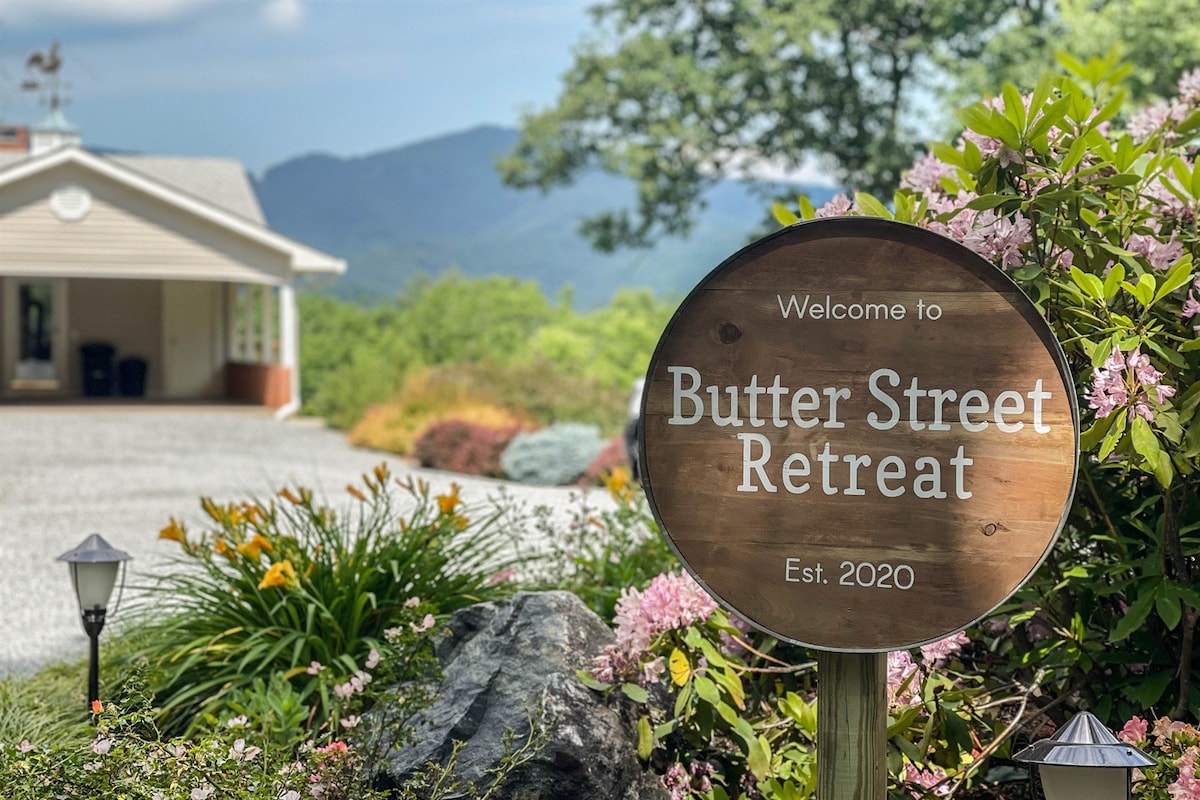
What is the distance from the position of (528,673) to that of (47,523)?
29.4 ft

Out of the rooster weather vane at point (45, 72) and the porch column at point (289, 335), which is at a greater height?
the rooster weather vane at point (45, 72)

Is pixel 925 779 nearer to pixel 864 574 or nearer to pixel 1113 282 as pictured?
pixel 864 574

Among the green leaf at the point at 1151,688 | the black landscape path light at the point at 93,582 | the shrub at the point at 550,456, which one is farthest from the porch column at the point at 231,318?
the green leaf at the point at 1151,688

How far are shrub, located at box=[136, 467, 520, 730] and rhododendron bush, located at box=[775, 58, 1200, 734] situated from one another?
1961 mm

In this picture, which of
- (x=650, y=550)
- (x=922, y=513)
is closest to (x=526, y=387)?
(x=650, y=550)

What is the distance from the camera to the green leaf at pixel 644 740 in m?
3.32

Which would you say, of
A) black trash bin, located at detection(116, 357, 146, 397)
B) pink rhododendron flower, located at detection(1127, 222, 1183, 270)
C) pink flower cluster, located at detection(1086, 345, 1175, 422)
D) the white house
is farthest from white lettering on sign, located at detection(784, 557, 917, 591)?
black trash bin, located at detection(116, 357, 146, 397)

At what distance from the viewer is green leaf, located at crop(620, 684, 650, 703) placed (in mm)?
3354

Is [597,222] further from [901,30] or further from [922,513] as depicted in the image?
[922,513]

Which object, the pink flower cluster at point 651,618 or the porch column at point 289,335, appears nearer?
the pink flower cluster at point 651,618

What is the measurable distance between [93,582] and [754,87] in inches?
782

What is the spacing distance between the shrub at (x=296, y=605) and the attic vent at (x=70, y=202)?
63.1 ft

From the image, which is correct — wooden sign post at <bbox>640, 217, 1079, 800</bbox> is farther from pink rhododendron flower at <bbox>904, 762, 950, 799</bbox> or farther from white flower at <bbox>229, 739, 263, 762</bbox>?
white flower at <bbox>229, 739, 263, 762</bbox>

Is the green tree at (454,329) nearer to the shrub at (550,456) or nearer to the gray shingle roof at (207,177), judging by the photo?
the gray shingle roof at (207,177)
